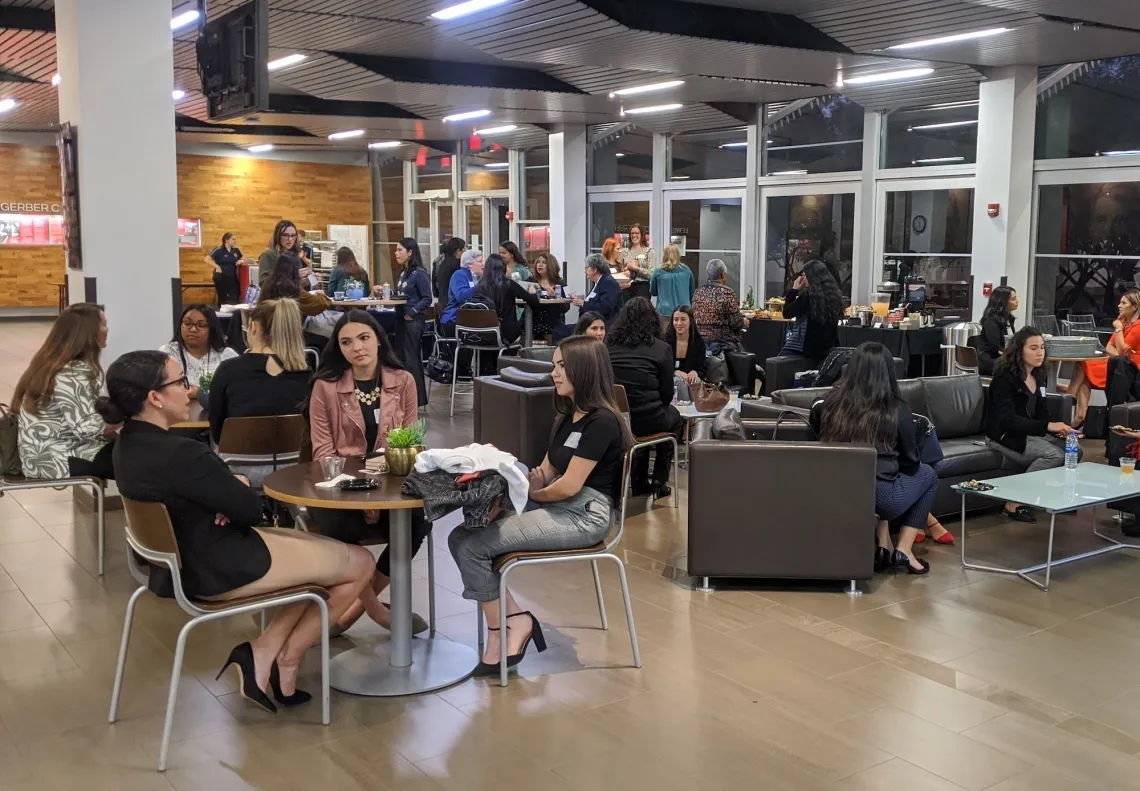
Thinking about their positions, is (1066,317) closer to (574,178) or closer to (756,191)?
(756,191)

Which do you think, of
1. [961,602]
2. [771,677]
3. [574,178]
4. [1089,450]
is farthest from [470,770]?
[574,178]

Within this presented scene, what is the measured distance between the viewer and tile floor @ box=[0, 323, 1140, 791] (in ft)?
10.8

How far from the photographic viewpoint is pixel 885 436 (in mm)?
5145

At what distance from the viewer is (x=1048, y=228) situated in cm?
1089

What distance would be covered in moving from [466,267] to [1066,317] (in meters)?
6.04

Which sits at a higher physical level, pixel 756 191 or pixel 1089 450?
pixel 756 191

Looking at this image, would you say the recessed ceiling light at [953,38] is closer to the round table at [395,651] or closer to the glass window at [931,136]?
the glass window at [931,136]

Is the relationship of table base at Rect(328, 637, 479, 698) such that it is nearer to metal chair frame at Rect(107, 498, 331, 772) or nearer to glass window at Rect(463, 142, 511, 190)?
metal chair frame at Rect(107, 498, 331, 772)

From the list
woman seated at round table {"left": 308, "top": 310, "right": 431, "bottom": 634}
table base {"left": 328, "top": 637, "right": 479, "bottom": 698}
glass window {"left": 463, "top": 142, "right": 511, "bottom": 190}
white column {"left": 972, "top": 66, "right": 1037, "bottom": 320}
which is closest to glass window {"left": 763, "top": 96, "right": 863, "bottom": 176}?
white column {"left": 972, "top": 66, "right": 1037, "bottom": 320}

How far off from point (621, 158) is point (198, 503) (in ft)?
45.0

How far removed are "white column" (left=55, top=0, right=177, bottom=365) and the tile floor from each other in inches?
76.1

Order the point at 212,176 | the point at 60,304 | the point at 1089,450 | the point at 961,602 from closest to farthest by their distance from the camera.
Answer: the point at 961,602 → the point at 1089,450 → the point at 60,304 → the point at 212,176

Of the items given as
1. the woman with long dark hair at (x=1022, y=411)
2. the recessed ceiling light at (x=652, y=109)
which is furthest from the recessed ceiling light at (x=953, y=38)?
the recessed ceiling light at (x=652, y=109)

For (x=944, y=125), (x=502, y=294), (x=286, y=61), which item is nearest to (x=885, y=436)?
(x=502, y=294)
